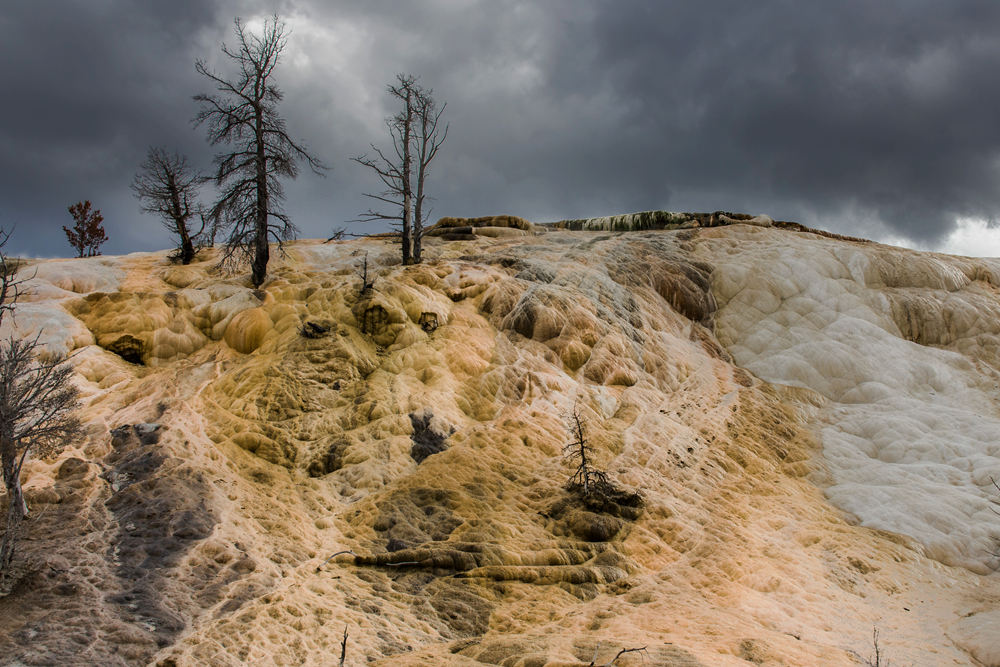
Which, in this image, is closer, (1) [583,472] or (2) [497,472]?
(2) [497,472]

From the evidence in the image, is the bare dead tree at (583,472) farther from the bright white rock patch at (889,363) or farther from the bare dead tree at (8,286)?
the bare dead tree at (8,286)

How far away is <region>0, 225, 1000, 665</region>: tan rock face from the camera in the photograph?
27.4 feet

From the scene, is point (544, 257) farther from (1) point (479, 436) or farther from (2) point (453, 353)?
(1) point (479, 436)

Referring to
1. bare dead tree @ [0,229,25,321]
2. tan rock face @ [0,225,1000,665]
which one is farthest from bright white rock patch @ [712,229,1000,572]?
bare dead tree @ [0,229,25,321]

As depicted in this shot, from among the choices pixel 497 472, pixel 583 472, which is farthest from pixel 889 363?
pixel 497 472

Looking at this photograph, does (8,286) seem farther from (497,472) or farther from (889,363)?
(889,363)

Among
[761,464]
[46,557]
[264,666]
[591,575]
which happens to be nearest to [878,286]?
[761,464]

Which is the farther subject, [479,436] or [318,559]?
[479,436]

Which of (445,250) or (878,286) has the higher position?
(445,250)

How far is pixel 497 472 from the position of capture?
42.4 ft

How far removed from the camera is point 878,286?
24484 mm

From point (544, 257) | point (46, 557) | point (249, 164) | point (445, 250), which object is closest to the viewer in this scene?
point (46, 557)

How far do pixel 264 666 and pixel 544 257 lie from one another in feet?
A: 63.7

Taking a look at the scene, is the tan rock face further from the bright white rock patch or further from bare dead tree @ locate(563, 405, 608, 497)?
bare dead tree @ locate(563, 405, 608, 497)
